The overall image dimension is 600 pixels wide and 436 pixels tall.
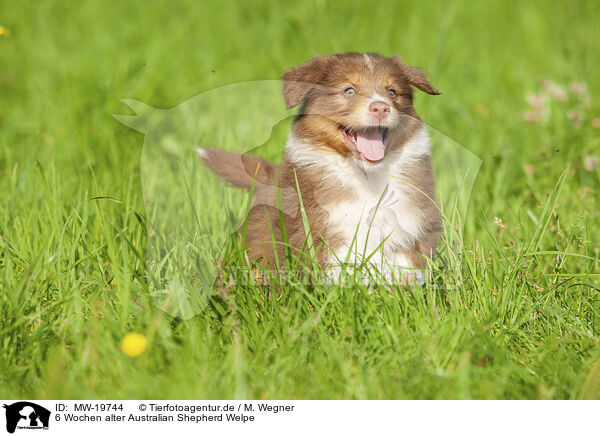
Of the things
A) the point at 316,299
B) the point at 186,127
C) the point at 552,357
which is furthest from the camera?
the point at 186,127

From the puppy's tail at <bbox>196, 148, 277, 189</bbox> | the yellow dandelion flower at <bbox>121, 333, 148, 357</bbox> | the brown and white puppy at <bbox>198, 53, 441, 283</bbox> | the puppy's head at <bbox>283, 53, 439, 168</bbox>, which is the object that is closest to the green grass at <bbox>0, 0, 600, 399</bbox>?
the yellow dandelion flower at <bbox>121, 333, 148, 357</bbox>

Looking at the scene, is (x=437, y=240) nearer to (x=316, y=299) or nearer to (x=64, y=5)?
(x=316, y=299)

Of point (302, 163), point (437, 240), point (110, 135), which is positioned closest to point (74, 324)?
point (302, 163)

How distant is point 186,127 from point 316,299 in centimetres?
194

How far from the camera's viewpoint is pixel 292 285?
269 centimetres

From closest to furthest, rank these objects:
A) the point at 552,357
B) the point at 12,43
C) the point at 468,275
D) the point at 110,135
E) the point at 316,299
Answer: the point at 552,357, the point at 316,299, the point at 468,275, the point at 110,135, the point at 12,43

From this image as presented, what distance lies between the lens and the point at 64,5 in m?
7.55

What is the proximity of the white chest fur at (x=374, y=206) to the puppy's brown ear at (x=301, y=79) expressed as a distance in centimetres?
21

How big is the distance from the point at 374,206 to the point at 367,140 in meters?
0.28

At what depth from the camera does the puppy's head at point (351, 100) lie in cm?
283

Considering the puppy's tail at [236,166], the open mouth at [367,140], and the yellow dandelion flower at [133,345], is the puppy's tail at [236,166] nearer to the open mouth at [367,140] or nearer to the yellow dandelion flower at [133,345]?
the open mouth at [367,140]

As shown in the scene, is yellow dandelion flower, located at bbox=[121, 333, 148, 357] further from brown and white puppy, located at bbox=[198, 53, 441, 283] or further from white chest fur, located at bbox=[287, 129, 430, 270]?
white chest fur, located at bbox=[287, 129, 430, 270]

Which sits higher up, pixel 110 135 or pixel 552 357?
pixel 110 135
